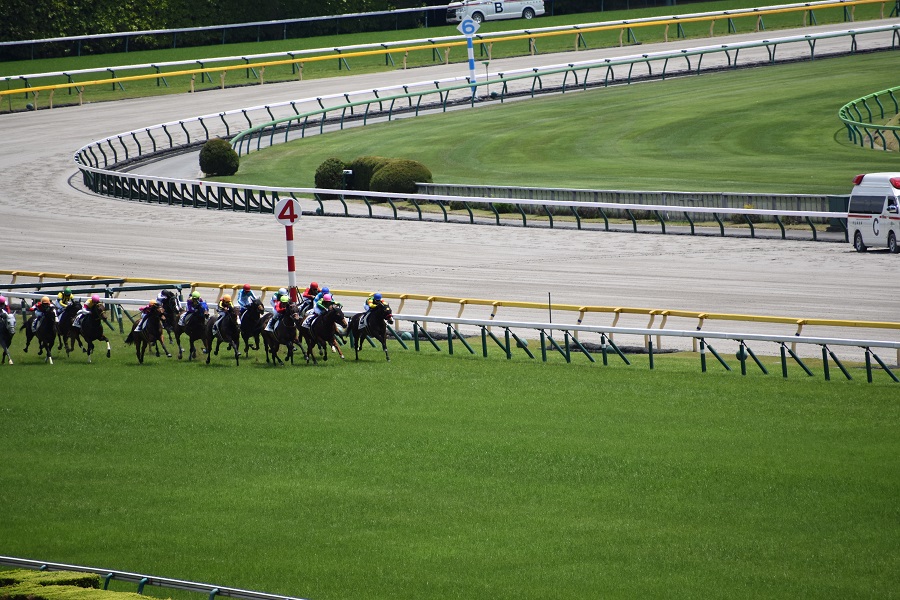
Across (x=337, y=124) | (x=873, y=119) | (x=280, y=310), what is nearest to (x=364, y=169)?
(x=337, y=124)

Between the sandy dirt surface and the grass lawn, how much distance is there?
161 inches

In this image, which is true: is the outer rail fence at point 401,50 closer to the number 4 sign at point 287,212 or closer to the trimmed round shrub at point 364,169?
the trimmed round shrub at point 364,169

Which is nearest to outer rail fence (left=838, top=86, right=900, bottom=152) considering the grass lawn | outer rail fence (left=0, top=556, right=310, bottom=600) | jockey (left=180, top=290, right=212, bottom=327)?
the grass lawn

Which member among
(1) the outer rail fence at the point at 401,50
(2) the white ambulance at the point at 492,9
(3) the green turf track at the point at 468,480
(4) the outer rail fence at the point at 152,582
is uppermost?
(2) the white ambulance at the point at 492,9

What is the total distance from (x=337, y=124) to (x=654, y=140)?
1070 cm

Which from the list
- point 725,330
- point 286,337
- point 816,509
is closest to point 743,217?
point 725,330

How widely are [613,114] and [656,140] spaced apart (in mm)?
3819

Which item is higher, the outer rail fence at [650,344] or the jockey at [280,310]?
the jockey at [280,310]

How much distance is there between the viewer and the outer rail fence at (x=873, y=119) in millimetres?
32250

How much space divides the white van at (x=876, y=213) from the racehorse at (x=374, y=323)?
30.1 ft

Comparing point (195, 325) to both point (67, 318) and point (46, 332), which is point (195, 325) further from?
point (46, 332)

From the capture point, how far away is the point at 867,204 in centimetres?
2238

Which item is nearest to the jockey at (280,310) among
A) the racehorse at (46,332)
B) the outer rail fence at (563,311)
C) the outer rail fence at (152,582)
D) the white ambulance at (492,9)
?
the outer rail fence at (563,311)

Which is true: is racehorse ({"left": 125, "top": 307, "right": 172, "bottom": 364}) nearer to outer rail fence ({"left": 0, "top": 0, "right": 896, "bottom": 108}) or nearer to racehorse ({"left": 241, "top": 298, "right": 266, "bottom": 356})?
racehorse ({"left": 241, "top": 298, "right": 266, "bottom": 356})
